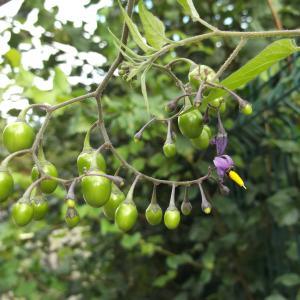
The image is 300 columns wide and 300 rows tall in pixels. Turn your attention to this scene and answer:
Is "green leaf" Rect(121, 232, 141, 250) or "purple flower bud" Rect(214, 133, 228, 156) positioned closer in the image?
"purple flower bud" Rect(214, 133, 228, 156)

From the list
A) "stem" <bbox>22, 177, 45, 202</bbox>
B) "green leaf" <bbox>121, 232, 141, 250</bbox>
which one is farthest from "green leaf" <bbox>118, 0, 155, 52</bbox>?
"green leaf" <bbox>121, 232, 141, 250</bbox>

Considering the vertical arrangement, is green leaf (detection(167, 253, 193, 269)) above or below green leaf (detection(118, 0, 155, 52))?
below

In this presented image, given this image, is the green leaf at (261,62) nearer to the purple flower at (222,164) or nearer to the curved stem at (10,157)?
the purple flower at (222,164)

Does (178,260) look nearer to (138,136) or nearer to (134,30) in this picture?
(138,136)

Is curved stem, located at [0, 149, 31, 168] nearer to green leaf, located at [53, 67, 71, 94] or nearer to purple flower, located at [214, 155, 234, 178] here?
purple flower, located at [214, 155, 234, 178]

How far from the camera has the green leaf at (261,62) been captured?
63cm

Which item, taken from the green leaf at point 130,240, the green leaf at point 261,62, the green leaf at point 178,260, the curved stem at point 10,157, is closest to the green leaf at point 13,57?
the green leaf at point 130,240

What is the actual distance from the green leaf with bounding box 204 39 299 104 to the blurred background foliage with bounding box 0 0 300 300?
666 millimetres

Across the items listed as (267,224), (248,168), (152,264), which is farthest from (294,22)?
(152,264)

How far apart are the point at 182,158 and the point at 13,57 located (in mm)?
608

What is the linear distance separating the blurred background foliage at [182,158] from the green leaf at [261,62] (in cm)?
67

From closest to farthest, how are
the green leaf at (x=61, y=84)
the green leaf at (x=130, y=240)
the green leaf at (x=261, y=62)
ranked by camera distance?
the green leaf at (x=261, y=62)
the green leaf at (x=61, y=84)
the green leaf at (x=130, y=240)

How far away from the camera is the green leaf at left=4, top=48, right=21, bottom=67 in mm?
1542

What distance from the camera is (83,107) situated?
1589 millimetres
